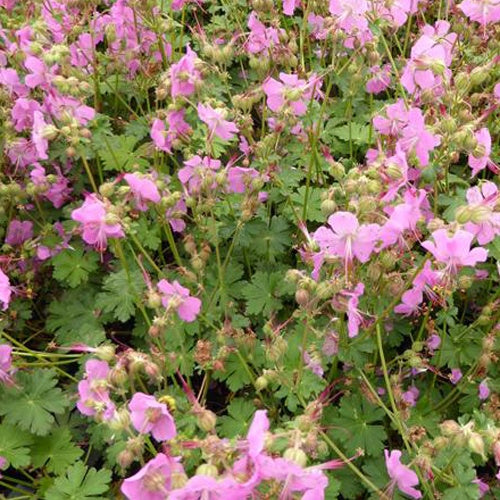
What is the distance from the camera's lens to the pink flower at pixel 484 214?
1582 millimetres

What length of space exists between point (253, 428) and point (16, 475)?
4.84 feet

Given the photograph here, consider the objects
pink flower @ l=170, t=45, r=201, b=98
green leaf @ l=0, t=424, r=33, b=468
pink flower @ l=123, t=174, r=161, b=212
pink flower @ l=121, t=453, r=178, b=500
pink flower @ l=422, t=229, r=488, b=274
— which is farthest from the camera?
pink flower @ l=170, t=45, r=201, b=98

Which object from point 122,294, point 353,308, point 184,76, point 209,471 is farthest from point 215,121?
point 209,471

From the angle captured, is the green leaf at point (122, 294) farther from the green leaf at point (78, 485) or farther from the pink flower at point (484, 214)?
the pink flower at point (484, 214)

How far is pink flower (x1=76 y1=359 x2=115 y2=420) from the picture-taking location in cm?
153

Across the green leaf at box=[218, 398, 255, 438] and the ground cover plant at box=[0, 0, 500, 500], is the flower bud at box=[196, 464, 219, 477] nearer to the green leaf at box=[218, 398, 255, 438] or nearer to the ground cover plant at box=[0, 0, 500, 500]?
the ground cover plant at box=[0, 0, 500, 500]

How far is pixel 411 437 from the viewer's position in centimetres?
183

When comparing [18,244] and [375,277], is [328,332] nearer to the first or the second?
[375,277]

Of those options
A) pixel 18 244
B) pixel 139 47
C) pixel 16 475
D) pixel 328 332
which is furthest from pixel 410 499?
pixel 139 47

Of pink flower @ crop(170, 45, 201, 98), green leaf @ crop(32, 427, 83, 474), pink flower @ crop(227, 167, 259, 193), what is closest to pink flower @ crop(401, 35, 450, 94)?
pink flower @ crop(227, 167, 259, 193)

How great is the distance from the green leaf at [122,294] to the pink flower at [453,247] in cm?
106

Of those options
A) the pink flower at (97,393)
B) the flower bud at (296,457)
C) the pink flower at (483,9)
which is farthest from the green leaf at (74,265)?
the pink flower at (483,9)

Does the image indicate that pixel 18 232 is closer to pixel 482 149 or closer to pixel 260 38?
pixel 260 38

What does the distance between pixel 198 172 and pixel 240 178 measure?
0.21 metres
